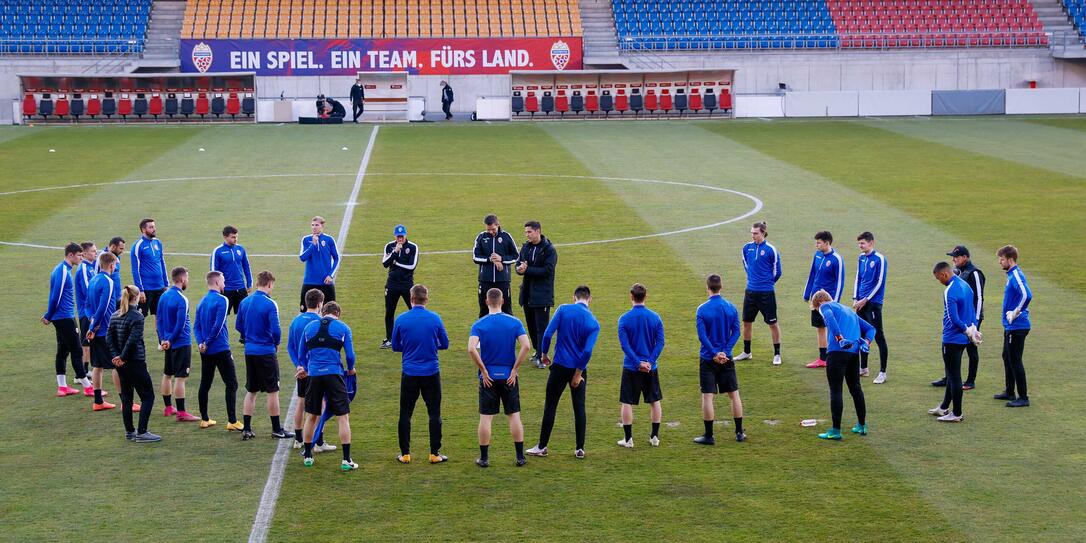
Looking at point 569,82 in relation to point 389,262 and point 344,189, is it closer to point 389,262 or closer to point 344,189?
point 344,189

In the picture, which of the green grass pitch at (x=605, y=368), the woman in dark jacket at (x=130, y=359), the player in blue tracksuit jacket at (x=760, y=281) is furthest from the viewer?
the player in blue tracksuit jacket at (x=760, y=281)

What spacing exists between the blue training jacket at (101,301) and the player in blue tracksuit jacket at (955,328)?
9360mm

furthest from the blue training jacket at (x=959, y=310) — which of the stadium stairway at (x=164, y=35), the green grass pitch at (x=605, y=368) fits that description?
the stadium stairway at (x=164, y=35)

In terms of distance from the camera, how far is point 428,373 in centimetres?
1259

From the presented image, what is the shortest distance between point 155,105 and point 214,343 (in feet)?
154

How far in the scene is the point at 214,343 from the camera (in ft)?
44.9

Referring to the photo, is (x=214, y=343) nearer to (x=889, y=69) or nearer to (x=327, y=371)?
(x=327, y=371)

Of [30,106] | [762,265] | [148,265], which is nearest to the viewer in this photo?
[762,265]

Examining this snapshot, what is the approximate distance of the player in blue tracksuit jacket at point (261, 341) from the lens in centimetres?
1327

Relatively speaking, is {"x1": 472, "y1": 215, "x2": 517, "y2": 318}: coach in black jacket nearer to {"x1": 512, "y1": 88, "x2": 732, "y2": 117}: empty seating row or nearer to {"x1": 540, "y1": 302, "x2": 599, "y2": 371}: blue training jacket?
{"x1": 540, "y1": 302, "x2": 599, "y2": 371}: blue training jacket

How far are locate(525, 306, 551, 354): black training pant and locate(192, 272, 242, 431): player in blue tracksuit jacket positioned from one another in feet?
14.6

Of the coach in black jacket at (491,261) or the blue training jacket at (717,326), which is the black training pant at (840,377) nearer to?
the blue training jacket at (717,326)

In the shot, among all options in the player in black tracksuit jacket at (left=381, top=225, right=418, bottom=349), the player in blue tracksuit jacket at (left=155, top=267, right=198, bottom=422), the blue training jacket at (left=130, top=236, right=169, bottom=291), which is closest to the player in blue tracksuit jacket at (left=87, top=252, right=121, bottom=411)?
the player in blue tracksuit jacket at (left=155, top=267, right=198, bottom=422)

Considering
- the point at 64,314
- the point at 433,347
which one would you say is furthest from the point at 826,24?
the point at 433,347
